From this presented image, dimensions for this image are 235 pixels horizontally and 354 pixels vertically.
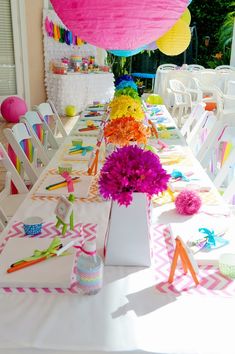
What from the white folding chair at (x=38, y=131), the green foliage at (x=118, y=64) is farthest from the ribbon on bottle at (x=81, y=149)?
the green foliage at (x=118, y=64)

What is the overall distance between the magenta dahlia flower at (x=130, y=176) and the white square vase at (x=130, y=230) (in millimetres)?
39

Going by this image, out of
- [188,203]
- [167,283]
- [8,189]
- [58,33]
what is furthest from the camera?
[58,33]

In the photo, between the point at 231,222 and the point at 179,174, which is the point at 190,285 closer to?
the point at 231,222

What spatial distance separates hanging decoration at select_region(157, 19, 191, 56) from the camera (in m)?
3.03

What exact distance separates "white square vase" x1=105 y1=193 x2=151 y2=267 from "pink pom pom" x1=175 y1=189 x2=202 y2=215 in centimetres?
42

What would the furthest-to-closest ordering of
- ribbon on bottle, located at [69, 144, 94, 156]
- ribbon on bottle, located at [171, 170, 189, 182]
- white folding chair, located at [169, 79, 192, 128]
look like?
white folding chair, located at [169, 79, 192, 128]
ribbon on bottle, located at [69, 144, 94, 156]
ribbon on bottle, located at [171, 170, 189, 182]

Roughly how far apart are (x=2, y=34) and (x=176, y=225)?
256 inches

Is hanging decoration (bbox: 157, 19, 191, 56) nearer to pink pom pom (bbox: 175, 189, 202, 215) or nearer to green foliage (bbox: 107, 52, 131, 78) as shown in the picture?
pink pom pom (bbox: 175, 189, 202, 215)

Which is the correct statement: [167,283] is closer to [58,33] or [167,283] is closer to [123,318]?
[123,318]

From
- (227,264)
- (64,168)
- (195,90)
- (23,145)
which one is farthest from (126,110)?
(195,90)

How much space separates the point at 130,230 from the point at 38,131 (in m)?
2.02

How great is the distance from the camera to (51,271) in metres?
1.26

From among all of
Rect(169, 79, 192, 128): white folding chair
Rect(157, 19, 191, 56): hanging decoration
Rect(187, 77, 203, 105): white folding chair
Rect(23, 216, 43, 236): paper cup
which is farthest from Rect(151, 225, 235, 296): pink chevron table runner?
Rect(187, 77, 203, 105): white folding chair

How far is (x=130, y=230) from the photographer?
1.29m
